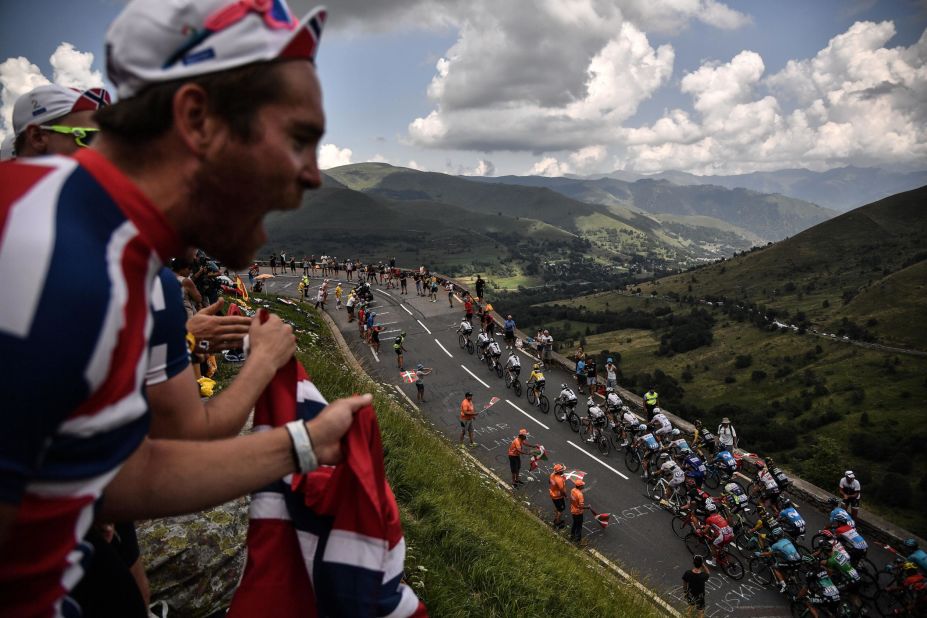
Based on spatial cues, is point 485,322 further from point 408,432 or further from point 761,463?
point 408,432

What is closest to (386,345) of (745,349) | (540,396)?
(540,396)

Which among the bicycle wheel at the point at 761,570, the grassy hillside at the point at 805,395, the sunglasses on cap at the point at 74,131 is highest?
the sunglasses on cap at the point at 74,131

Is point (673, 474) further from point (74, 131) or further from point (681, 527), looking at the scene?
point (74, 131)

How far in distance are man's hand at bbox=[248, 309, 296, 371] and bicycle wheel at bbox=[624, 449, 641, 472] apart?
634 inches

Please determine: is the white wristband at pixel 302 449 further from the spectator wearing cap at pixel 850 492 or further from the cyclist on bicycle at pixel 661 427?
the spectator wearing cap at pixel 850 492

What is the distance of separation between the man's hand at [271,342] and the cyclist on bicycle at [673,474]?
557 inches

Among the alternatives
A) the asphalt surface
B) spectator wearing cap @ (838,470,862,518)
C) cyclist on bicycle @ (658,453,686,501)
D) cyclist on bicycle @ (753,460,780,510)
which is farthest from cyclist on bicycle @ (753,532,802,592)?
spectator wearing cap @ (838,470,862,518)

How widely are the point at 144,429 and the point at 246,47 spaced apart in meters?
0.86

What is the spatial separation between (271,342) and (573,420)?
705 inches

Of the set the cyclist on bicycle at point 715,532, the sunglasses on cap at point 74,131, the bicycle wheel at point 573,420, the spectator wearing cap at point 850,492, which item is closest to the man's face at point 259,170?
the sunglasses on cap at point 74,131

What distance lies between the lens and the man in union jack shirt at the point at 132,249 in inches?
32.7

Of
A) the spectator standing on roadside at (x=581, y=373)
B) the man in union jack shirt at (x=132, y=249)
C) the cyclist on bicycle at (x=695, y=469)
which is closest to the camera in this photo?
the man in union jack shirt at (x=132, y=249)

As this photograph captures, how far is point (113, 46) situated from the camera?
3.61ft

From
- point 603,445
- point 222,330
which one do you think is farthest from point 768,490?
point 222,330
